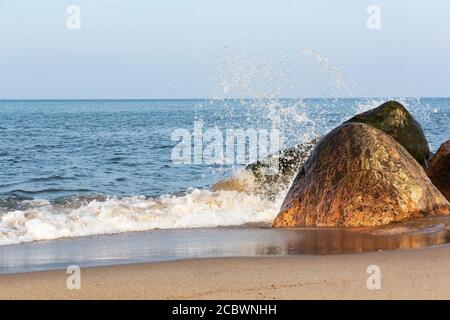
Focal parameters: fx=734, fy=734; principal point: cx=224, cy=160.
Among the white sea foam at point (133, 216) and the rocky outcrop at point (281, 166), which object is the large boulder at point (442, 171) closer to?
the white sea foam at point (133, 216)

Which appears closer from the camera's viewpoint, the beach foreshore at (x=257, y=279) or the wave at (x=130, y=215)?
the beach foreshore at (x=257, y=279)

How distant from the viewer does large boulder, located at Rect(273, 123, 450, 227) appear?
8383mm

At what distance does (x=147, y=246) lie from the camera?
7.68 metres

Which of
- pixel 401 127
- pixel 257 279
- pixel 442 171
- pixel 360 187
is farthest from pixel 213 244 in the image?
pixel 401 127

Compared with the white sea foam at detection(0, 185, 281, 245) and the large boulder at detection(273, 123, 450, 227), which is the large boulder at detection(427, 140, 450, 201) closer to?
the large boulder at detection(273, 123, 450, 227)

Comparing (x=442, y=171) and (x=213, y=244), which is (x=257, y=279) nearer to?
(x=213, y=244)

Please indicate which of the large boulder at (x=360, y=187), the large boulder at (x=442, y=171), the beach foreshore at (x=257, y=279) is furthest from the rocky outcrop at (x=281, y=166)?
the beach foreshore at (x=257, y=279)

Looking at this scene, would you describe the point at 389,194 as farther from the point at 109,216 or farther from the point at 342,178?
the point at 109,216

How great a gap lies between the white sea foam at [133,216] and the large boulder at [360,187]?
169cm

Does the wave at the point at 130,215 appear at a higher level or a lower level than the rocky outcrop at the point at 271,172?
lower

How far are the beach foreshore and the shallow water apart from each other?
53 centimetres

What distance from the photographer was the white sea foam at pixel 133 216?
930 cm

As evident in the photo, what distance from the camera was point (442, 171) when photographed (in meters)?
10.4

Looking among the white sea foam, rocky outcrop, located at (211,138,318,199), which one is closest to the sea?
the white sea foam
